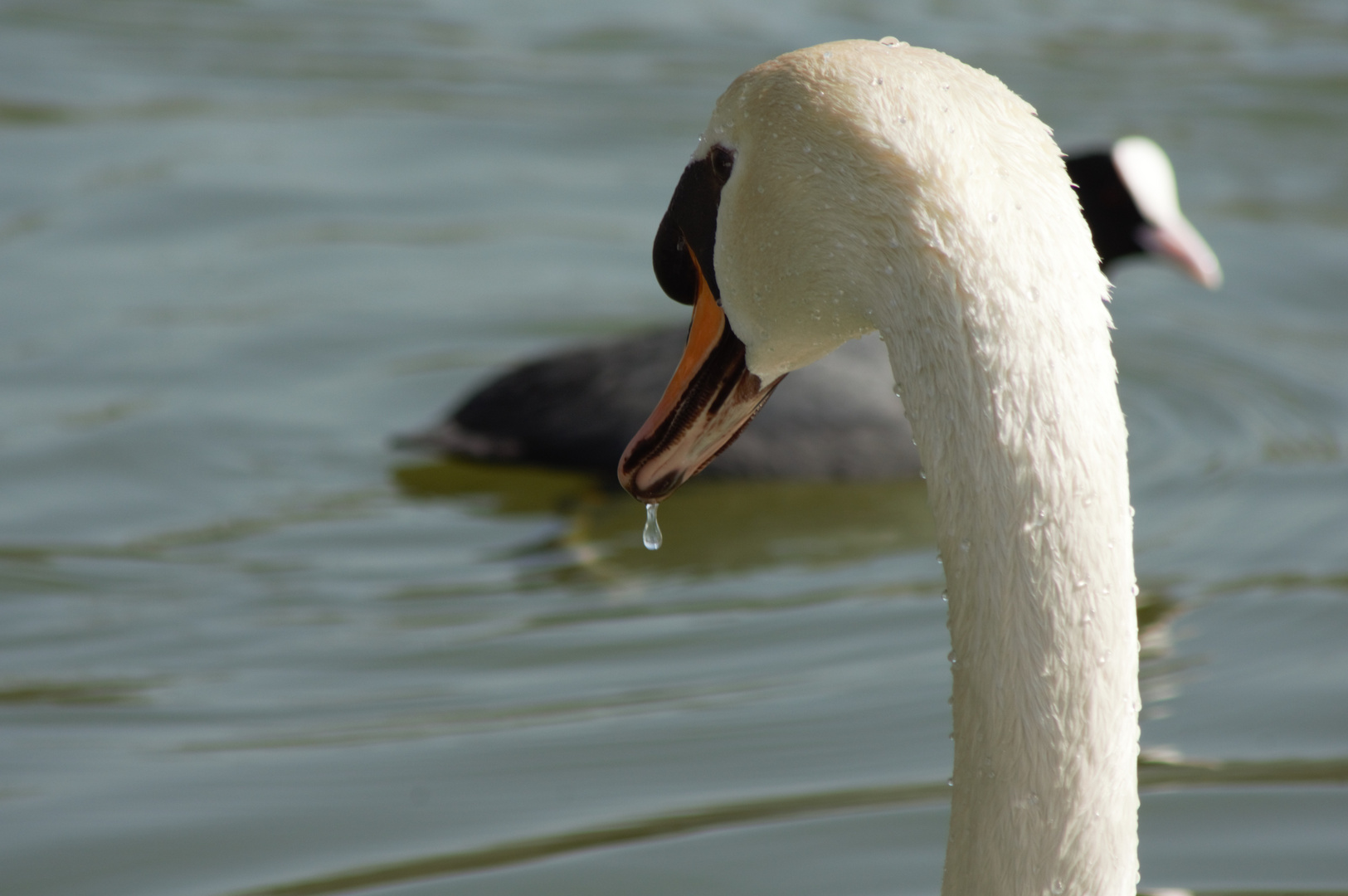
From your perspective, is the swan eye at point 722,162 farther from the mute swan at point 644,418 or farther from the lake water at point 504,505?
the mute swan at point 644,418

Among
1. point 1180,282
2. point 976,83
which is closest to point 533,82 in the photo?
point 1180,282

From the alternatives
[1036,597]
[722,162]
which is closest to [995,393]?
[1036,597]

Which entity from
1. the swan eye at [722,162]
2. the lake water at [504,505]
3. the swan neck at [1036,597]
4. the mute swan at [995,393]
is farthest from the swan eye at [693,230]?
the lake water at [504,505]

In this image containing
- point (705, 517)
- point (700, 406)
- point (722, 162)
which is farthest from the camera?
point (705, 517)

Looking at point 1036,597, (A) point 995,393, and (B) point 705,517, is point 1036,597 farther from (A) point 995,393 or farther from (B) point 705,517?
(B) point 705,517

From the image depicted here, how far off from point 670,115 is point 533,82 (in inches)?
29.4

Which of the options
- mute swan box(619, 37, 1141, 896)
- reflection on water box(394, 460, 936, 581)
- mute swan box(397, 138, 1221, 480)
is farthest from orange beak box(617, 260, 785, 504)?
mute swan box(397, 138, 1221, 480)

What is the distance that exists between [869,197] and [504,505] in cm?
347

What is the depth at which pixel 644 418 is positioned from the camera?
509 cm

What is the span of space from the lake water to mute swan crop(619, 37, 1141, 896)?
1.15 meters

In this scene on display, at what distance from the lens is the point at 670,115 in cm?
799

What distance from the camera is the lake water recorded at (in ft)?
10.4

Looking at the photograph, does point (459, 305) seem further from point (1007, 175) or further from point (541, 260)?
point (1007, 175)

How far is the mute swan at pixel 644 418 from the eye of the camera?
513cm
